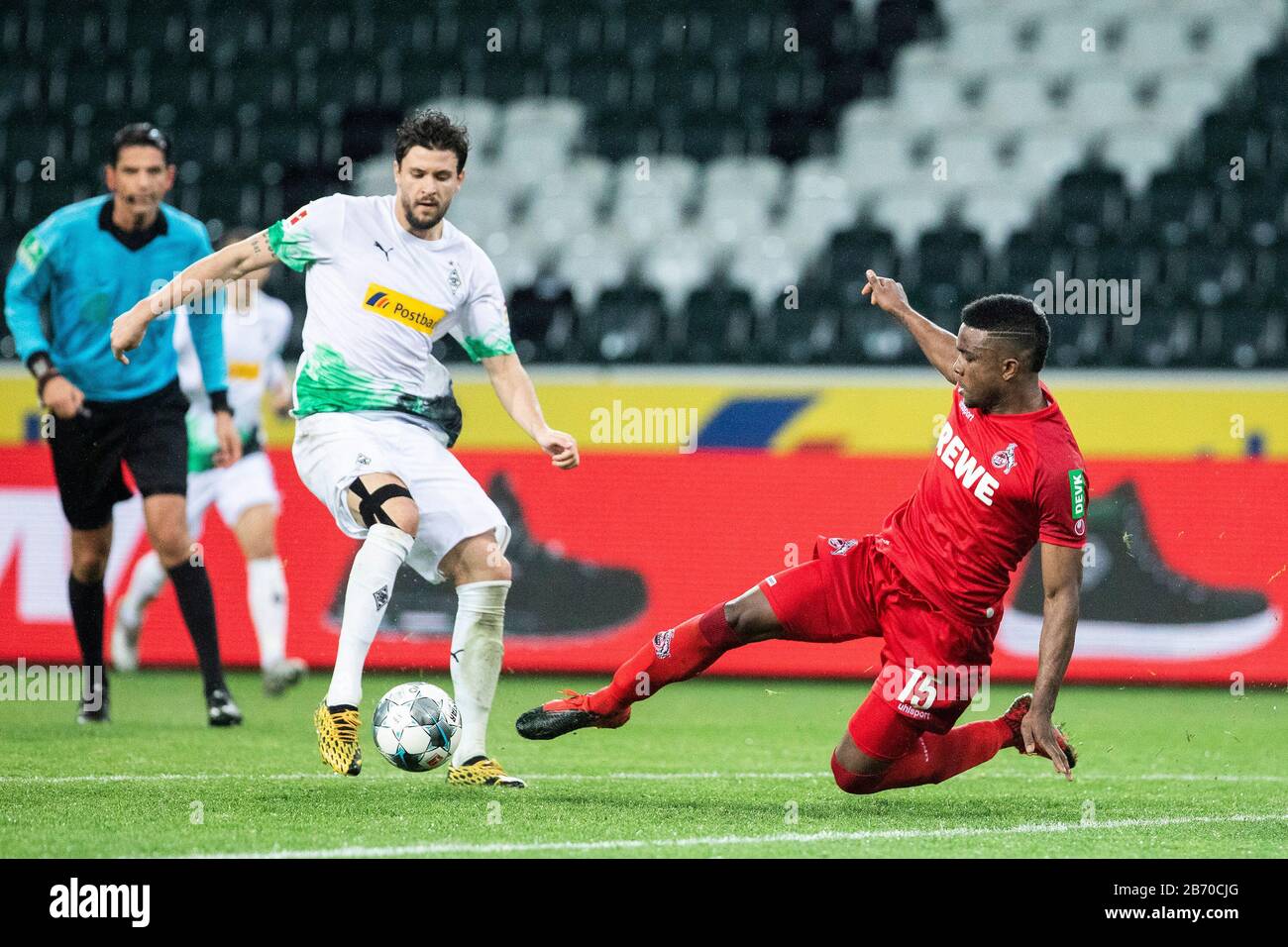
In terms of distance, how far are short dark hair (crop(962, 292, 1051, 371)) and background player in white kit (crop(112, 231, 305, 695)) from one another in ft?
15.1

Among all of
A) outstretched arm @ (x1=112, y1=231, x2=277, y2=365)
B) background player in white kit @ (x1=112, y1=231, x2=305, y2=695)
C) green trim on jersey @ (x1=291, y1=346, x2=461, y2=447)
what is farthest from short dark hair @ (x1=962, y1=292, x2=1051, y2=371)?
background player in white kit @ (x1=112, y1=231, x2=305, y2=695)

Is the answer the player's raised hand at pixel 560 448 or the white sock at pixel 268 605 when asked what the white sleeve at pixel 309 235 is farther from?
the white sock at pixel 268 605

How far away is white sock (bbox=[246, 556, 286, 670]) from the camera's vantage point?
8969mm

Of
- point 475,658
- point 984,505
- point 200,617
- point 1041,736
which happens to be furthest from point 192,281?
point 1041,736

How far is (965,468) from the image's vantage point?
219 inches

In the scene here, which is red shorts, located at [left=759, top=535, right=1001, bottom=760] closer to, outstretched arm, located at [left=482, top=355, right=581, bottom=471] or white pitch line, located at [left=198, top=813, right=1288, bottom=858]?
white pitch line, located at [left=198, top=813, right=1288, bottom=858]

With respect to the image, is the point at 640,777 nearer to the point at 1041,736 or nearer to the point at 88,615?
the point at 1041,736

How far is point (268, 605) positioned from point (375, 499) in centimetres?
341

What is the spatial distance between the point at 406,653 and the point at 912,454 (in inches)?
130

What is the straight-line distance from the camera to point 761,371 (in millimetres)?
11398

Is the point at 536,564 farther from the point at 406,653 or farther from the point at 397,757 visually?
the point at 397,757

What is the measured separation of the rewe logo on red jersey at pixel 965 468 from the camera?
5.48 meters

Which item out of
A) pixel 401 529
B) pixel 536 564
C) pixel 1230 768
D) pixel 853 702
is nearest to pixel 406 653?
pixel 536 564

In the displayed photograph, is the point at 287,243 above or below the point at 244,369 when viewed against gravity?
above
